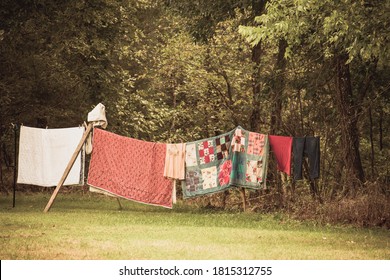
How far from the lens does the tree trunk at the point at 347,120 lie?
16141 millimetres

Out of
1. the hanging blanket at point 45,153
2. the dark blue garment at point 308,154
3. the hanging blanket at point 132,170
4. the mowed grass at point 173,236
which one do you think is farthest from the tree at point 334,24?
the hanging blanket at point 45,153

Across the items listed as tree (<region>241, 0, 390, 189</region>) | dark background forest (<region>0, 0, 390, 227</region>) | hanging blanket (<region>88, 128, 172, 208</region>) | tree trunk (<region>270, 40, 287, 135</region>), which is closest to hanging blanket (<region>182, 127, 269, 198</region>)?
hanging blanket (<region>88, 128, 172, 208</region>)

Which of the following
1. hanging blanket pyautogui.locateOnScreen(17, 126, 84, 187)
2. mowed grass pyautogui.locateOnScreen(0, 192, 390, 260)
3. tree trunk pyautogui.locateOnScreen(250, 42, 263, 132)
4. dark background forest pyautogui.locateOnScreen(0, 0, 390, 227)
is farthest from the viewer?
tree trunk pyautogui.locateOnScreen(250, 42, 263, 132)

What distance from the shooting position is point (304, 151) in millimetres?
16062

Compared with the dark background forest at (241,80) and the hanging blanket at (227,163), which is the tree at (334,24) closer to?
the dark background forest at (241,80)

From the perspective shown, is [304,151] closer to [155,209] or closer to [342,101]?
[342,101]

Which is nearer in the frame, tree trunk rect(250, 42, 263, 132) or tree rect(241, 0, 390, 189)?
tree rect(241, 0, 390, 189)

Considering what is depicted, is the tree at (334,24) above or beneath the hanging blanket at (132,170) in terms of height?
above

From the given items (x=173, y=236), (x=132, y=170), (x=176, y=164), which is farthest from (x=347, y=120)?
(x=173, y=236)

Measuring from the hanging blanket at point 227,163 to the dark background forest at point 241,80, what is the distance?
0.93 meters

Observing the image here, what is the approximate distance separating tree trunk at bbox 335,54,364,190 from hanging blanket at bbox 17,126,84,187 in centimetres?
515

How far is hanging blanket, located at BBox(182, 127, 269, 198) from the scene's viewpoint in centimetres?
1653

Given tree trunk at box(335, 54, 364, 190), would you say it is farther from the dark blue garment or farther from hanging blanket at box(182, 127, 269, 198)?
hanging blanket at box(182, 127, 269, 198)

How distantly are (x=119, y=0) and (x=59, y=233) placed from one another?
34.5 feet
